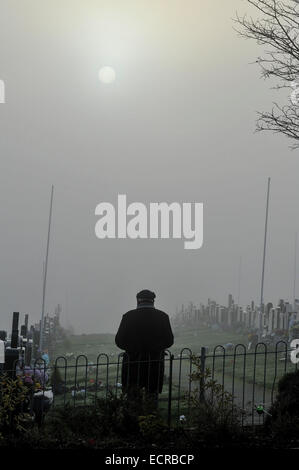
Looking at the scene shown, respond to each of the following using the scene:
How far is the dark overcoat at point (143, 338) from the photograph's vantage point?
34.6 ft

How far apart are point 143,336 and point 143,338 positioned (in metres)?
0.03

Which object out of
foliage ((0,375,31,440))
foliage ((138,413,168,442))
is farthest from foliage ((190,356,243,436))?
foliage ((0,375,31,440))

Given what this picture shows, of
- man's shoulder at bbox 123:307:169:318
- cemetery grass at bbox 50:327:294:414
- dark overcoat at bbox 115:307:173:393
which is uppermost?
man's shoulder at bbox 123:307:169:318

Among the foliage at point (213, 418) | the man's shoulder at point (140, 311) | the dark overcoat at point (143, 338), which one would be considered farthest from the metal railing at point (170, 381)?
the man's shoulder at point (140, 311)

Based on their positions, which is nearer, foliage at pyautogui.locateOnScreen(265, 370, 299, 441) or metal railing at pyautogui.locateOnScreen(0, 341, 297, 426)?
foliage at pyautogui.locateOnScreen(265, 370, 299, 441)

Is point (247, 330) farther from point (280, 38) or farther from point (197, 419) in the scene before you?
point (197, 419)

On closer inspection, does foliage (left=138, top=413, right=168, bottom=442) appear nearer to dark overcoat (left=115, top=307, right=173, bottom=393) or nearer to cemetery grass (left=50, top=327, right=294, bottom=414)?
dark overcoat (left=115, top=307, right=173, bottom=393)

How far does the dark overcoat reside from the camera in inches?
416

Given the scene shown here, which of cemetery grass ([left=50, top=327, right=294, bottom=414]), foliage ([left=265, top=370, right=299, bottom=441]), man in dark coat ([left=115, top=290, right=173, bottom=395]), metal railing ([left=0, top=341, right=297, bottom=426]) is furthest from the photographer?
cemetery grass ([left=50, top=327, right=294, bottom=414])

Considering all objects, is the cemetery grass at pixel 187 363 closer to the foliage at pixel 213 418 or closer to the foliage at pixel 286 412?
the foliage at pixel 286 412

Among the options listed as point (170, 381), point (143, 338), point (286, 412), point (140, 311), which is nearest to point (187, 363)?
point (143, 338)
